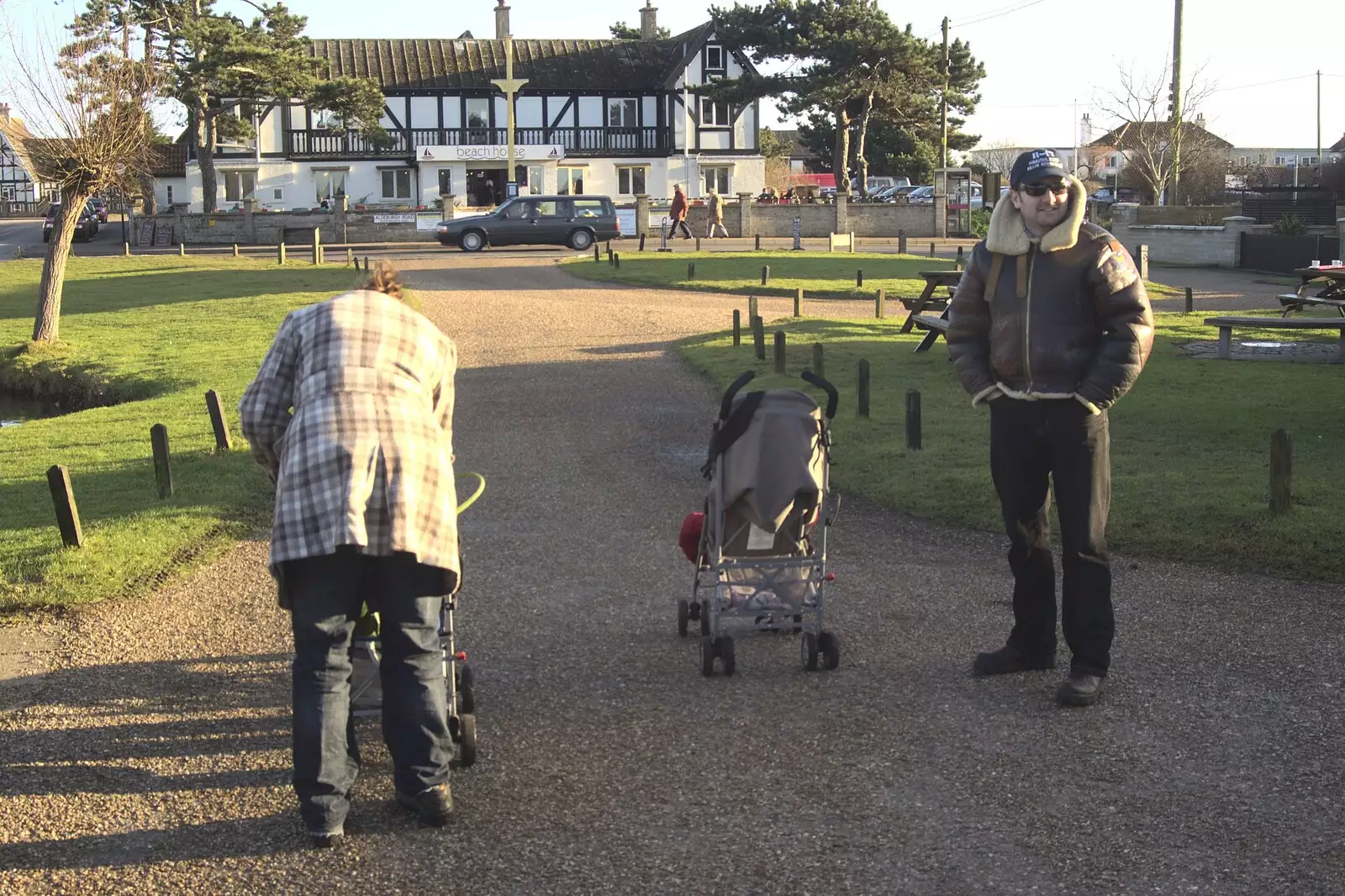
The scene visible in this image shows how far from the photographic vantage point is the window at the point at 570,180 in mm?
67625

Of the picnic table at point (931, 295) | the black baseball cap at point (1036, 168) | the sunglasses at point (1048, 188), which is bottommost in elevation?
the picnic table at point (931, 295)

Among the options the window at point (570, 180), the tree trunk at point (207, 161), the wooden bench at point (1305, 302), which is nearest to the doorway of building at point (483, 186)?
the window at point (570, 180)

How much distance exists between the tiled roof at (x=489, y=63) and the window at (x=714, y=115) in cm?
231

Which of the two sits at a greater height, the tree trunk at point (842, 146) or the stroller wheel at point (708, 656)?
the tree trunk at point (842, 146)

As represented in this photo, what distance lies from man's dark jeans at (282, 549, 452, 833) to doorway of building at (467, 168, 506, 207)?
6339cm

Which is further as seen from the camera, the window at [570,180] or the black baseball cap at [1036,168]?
the window at [570,180]

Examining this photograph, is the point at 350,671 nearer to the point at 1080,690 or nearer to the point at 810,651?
the point at 810,651

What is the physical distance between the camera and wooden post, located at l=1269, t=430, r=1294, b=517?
8492 millimetres

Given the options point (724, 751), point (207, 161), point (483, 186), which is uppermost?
point (207, 161)

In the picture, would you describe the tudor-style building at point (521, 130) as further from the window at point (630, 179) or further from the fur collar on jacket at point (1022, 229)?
the fur collar on jacket at point (1022, 229)

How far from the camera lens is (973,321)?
5922 mm

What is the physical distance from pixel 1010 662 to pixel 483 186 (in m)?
63.4

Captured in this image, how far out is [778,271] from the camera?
101 feet

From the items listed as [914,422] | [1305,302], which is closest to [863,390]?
[914,422]
